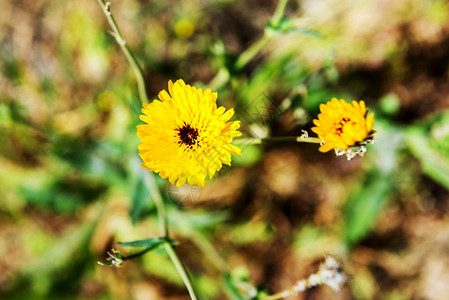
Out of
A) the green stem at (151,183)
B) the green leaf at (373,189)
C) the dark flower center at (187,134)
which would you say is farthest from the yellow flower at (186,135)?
the green leaf at (373,189)

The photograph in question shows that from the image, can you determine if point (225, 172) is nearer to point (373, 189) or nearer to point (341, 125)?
point (373, 189)

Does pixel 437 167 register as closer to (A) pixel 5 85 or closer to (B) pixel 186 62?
(B) pixel 186 62

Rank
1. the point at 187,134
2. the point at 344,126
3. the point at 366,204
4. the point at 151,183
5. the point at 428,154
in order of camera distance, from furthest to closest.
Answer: the point at 366,204
the point at 428,154
the point at 151,183
the point at 187,134
the point at 344,126

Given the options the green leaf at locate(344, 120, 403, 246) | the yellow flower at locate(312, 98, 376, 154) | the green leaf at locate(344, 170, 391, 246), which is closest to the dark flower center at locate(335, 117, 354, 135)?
the yellow flower at locate(312, 98, 376, 154)

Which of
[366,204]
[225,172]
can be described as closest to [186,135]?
[225,172]

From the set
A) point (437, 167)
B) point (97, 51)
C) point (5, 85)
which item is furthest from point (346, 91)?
point (5, 85)
